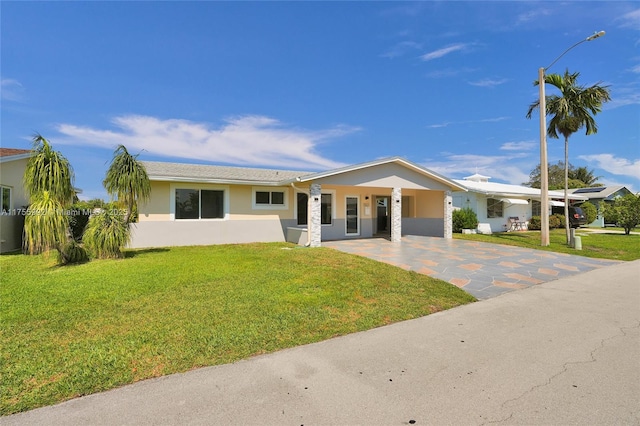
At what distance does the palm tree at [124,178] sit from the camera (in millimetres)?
10125

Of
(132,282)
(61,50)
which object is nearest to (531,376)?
(132,282)

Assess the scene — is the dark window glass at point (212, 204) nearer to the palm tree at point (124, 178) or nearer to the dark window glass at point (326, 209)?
the palm tree at point (124, 178)

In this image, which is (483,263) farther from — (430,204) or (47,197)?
(47,197)

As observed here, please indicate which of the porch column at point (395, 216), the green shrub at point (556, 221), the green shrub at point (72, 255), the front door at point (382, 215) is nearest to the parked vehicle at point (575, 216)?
the green shrub at point (556, 221)

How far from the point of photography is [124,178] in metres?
10.1

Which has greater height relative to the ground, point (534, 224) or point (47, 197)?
point (47, 197)

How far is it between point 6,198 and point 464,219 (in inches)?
939

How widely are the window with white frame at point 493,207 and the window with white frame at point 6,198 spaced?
27.0 meters

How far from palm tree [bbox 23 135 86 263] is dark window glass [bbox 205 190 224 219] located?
529 centimetres

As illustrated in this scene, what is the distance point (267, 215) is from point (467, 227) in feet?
44.9

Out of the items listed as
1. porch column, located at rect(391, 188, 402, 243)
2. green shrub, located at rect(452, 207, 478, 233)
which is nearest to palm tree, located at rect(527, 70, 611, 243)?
green shrub, located at rect(452, 207, 478, 233)

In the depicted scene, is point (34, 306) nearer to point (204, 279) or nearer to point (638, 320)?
point (204, 279)

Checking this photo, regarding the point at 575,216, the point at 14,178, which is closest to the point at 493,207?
the point at 575,216

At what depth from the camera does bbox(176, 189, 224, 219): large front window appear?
44.1ft
